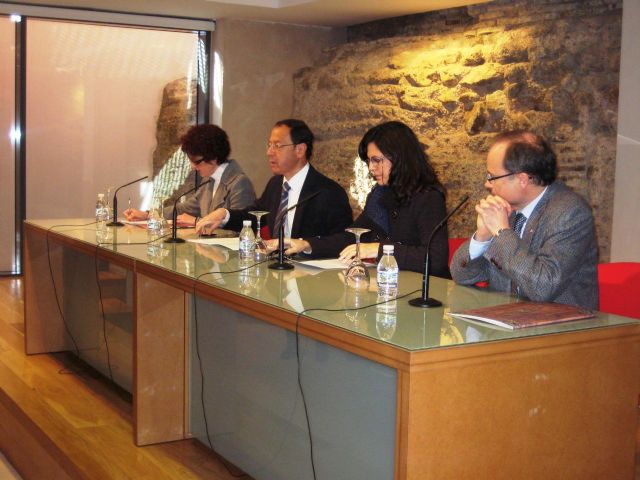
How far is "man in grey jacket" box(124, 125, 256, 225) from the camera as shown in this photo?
4.84 metres

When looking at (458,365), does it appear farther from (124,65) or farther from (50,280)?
(124,65)

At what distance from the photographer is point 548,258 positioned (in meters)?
2.57

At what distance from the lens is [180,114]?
25.7 feet

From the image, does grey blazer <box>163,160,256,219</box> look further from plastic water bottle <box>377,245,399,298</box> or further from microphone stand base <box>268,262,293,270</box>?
plastic water bottle <box>377,245,399,298</box>

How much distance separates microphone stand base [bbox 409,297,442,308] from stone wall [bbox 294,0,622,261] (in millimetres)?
3067

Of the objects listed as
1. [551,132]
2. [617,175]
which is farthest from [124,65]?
[617,175]

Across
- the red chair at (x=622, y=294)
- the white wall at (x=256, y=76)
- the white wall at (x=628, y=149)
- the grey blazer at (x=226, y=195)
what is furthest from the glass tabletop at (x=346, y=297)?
the white wall at (x=256, y=76)

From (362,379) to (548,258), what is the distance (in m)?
0.72

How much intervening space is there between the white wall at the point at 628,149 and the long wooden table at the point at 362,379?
2.44 meters

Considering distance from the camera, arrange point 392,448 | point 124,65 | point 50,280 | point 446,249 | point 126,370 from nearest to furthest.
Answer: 1. point 392,448
2. point 446,249
3. point 126,370
4. point 50,280
5. point 124,65

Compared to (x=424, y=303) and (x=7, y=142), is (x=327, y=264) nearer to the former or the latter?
(x=424, y=303)

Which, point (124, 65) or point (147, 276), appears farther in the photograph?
point (124, 65)

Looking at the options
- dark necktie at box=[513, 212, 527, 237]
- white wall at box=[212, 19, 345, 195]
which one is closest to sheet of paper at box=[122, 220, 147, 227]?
dark necktie at box=[513, 212, 527, 237]

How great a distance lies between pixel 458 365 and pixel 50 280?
3230mm
